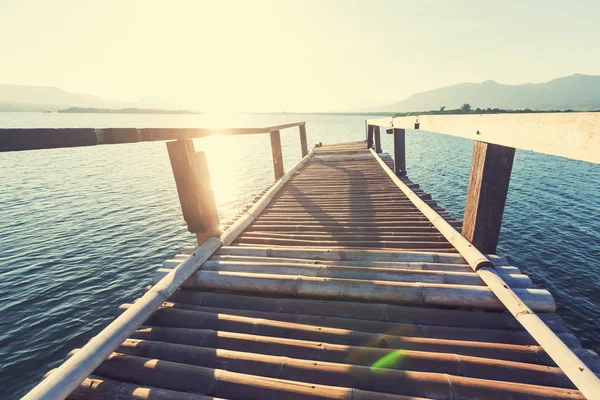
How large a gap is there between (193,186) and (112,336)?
213 cm

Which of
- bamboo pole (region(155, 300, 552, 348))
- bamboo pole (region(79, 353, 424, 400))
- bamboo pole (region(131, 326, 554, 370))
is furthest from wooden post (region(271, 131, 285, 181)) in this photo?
bamboo pole (region(79, 353, 424, 400))

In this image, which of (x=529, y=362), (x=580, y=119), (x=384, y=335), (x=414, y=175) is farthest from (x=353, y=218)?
(x=414, y=175)

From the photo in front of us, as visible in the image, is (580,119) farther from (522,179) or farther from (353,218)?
(522,179)

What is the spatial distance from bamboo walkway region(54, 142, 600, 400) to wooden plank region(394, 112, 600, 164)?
1765mm

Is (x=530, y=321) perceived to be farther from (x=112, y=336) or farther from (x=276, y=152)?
(x=276, y=152)

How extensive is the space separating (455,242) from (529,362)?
2.12 m

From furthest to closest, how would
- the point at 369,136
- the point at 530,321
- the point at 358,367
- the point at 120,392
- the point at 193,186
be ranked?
the point at 369,136 < the point at 193,186 < the point at 530,321 < the point at 358,367 < the point at 120,392

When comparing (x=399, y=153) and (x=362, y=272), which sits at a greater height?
(x=399, y=153)

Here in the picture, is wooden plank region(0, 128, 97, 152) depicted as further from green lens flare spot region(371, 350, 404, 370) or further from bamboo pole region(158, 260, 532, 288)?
green lens flare spot region(371, 350, 404, 370)

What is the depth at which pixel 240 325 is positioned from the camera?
3.10 meters

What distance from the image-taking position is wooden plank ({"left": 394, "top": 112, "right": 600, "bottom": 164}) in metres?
1.95

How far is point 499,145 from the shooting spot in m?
3.49

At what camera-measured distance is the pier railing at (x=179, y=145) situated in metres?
1.92

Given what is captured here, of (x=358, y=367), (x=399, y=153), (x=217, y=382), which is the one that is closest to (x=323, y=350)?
(x=358, y=367)
